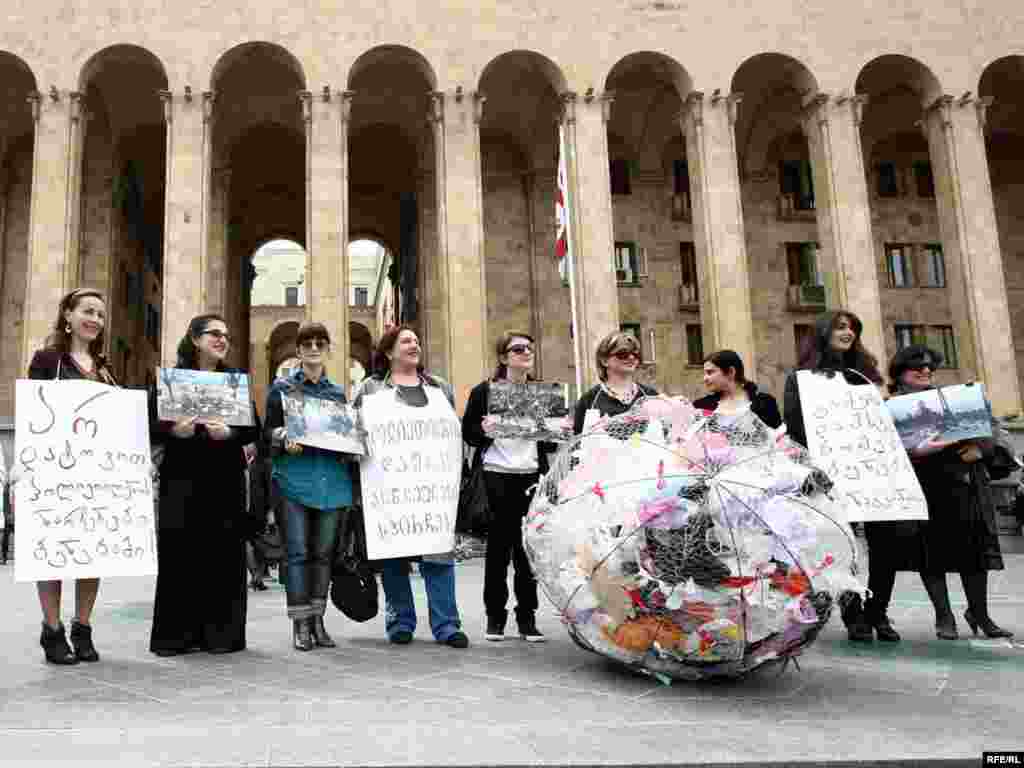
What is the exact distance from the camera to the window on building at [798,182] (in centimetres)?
2927

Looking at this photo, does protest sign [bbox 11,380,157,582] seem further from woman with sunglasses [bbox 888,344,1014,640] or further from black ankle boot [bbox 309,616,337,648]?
woman with sunglasses [bbox 888,344,1014,640]

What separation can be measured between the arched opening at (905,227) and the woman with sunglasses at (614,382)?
971 inches

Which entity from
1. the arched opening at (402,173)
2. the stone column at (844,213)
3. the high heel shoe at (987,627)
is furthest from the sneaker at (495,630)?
the stone column at (844,213)

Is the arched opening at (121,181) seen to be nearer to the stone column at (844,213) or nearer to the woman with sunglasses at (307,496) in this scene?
the stone column at (844,213)

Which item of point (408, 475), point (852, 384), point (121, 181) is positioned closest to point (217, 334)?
point (408, 475)

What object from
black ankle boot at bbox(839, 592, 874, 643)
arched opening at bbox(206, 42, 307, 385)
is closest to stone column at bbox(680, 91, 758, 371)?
arched opening at bbox(206, 42, 307, 385)

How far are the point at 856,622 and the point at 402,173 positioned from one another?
2695 centimetres

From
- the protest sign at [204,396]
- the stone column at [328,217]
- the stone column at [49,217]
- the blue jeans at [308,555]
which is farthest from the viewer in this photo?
the stone column at [328,217]

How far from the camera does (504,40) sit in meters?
23.5

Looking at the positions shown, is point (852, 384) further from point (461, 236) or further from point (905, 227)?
point (905, 227)

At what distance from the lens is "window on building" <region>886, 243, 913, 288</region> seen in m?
29.2

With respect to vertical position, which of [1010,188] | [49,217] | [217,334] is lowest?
[217,334]

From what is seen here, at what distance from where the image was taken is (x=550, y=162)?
27.8 m

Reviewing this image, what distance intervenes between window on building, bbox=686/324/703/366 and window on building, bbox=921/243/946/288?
8.27 m
